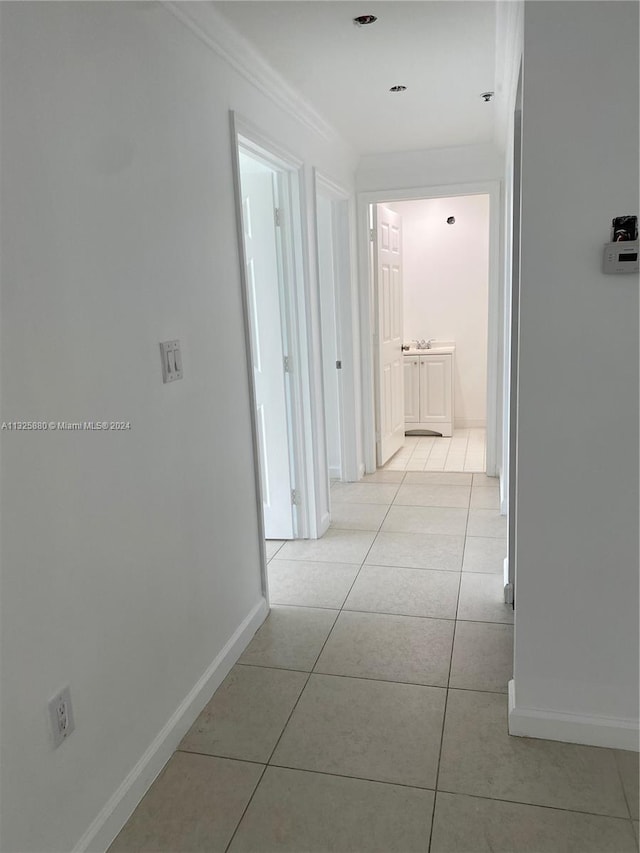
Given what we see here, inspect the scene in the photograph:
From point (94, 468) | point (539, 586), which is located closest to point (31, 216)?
point (94, 468)

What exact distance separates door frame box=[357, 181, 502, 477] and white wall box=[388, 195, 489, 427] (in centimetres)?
167

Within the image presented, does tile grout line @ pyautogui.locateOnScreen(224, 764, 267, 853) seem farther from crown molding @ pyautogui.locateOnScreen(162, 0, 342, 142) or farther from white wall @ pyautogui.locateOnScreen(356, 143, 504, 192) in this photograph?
white wall @ pyautogui.locateOnScreen(356, 143, 504, 192)

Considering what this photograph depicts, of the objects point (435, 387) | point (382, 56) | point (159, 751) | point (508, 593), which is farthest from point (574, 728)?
point (435, 387)

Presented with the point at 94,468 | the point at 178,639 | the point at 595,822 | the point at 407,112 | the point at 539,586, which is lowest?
the point at 595,822

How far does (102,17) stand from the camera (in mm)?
1619

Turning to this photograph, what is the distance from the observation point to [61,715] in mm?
1469

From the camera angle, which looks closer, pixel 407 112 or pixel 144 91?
pixel 144 91

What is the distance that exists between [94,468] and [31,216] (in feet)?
2.00

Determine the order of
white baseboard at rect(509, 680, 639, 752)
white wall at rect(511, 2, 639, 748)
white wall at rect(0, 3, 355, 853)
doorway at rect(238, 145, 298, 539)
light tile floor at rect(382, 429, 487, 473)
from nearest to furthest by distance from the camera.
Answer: white wall at rect(0, 3, 355, 853)
white wall at rect(511, 2, 639, 748)
white baseboard at rect(509, 680, 639, 752)
doorway at rect(238, 145, 298, 539)
light tile floor at rect(382, 429, 487, 473)

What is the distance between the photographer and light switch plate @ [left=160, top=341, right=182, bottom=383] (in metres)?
1.94

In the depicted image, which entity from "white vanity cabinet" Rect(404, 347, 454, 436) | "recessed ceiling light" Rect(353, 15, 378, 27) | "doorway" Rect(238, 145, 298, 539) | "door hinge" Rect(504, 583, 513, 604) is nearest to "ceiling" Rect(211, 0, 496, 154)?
"recessed ceiling light" Rect(353, 15, 378, 27)

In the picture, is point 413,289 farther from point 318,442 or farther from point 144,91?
point 144,91

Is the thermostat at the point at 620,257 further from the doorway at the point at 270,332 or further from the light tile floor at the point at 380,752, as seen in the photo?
the doorway at the point at 270,332

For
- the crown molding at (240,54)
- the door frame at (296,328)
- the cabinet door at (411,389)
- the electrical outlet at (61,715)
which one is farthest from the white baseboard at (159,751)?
the cabinet door at (411,389)
